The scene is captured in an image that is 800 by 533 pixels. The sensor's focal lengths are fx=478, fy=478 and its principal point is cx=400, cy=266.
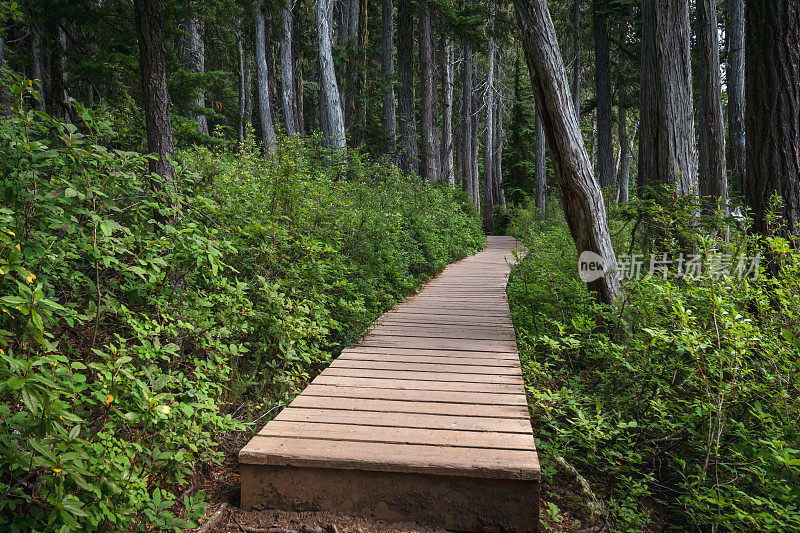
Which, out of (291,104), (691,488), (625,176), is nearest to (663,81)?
(691,488)

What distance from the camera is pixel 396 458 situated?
267cm

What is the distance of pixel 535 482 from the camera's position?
2549 millimetres

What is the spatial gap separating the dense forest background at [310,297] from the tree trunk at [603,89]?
6.63 meters

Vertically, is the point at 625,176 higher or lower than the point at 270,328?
higher

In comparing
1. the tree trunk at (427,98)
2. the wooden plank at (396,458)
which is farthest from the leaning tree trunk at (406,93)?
the wooden plank at (396,458)

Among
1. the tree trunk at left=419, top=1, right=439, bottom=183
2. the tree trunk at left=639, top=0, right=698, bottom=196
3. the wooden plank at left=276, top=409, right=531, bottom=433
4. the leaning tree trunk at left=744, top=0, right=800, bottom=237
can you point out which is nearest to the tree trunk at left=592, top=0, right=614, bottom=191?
the tree trunk at left=419, top=1, right=439, bottom=183

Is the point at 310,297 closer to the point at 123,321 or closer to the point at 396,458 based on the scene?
the point at 123,321

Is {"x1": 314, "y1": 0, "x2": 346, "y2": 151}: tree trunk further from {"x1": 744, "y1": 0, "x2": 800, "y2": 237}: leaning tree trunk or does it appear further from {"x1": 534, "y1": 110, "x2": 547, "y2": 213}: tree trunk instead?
{"x1": 534, "y1": 110, "x2": 547, "y2": 213}: tree trunk

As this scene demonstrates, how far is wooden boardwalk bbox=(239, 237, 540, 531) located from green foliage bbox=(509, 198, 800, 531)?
20.5 inches

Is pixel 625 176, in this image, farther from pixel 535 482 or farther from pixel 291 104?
pixel 535 482

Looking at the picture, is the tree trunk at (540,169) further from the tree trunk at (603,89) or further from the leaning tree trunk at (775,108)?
the leaning tree trunk at (775,108)

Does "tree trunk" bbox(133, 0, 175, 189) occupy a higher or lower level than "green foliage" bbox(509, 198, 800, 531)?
higher

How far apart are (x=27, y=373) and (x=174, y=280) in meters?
1.60

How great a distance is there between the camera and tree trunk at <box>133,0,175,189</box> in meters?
3.93
